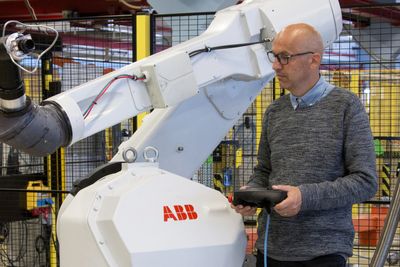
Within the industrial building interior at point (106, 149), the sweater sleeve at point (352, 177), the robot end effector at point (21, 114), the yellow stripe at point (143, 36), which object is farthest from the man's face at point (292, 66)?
the yellow stripe at point (143, 36)

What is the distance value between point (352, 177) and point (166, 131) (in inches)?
37.3

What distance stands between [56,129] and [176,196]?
513 mm

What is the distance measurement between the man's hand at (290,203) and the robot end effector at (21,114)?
812 millimetres

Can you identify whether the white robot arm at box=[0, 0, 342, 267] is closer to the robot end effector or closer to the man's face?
the robot end effector

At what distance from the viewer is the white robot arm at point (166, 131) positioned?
2.14 metres

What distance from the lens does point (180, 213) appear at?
7.54 feet

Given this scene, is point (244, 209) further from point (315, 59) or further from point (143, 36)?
point (143, 36)

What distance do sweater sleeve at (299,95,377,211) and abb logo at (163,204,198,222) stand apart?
0.42m

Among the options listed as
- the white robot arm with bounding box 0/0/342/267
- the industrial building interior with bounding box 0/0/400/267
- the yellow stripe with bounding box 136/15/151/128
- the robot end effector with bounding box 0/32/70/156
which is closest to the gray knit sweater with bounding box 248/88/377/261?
the white robot arm with bounding box 0/0/342/267

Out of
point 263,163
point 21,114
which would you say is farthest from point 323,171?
point 21,114

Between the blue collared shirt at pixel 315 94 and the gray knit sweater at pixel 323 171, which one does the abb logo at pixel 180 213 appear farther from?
the blue collared shirt at pixel 315 94

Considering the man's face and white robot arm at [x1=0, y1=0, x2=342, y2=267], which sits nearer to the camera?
white robot arm at [x1=0, y1=0, x2=342, y2=267]

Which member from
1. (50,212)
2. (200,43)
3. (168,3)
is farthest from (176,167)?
(50,212)

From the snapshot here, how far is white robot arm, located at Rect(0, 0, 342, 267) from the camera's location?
2.14 m
